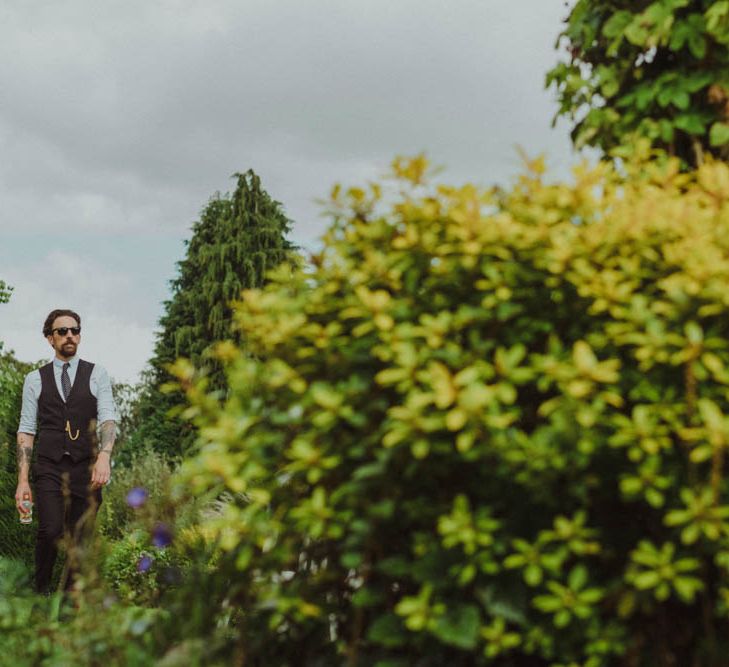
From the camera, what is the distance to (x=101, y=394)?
603 cm

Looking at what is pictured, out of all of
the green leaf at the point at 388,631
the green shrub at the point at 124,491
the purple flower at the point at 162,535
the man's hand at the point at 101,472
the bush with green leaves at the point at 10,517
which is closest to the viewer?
A: the green leaf at the point at 388,631

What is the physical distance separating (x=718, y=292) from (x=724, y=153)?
62.2 inches

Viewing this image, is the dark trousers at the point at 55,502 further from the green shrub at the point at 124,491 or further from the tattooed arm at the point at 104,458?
the green shrub at the point at 124,491

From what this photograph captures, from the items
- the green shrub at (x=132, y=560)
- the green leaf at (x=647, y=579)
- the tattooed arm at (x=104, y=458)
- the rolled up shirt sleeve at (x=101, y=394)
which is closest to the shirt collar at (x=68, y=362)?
the rolled up shirt sleeve at (x=101, y=394)

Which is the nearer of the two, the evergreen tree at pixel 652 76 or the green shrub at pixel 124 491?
the evergreen tree at pixel 652 76

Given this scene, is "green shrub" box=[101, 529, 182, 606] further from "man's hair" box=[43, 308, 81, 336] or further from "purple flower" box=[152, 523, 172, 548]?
"purple flower" box=[152, 523, 172, 548]

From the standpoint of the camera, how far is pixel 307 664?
10.2ft

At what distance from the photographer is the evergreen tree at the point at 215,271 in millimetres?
26375

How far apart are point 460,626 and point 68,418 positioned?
13.1 feet

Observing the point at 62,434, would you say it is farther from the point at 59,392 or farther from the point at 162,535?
the point at 162,535

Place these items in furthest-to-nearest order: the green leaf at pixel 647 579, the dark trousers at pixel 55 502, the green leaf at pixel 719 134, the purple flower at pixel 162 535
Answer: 1. the dark trousers at pixel 55 502
2. the purple flower at pixel 162 535
3. the green leaf at pixel 719 134
4. the green leaf at pixel 647 579

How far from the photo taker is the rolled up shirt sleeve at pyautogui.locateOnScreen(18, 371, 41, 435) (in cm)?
601

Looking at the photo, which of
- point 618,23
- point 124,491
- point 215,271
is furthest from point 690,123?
point 215,271

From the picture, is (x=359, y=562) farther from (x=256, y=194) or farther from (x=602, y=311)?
(x=256, y=194)
